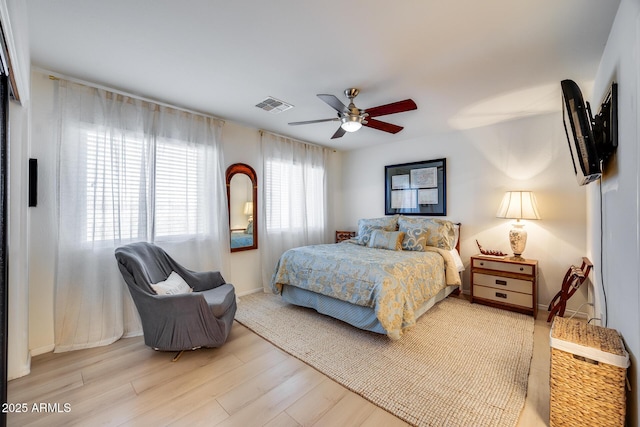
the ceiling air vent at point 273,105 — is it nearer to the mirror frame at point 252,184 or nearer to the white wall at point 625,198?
the mirror frame at point 252,184

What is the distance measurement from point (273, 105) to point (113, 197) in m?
1.95

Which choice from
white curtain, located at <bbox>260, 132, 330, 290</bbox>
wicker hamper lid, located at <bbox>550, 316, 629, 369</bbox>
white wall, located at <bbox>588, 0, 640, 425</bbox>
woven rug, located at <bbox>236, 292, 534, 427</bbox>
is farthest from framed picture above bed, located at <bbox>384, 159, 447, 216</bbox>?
wicker hamper lid, located at <bbox>550, 316, 629, 369</bbox>

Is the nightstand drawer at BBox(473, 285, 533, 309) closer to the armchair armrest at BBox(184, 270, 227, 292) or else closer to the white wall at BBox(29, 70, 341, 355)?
the armchair armrest at BBox(184, 270, 227, 292)

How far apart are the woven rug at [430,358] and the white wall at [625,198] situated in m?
0.67

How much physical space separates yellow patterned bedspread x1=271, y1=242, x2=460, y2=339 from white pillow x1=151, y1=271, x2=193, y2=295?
1115 mm

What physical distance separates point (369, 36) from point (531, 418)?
107 inches

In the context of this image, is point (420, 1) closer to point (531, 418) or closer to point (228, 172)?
point (531, 418)

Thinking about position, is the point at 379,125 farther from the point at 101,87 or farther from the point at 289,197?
the point at 101,87

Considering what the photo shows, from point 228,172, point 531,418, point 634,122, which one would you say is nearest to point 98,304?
point 228,172

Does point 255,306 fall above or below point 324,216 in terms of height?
below

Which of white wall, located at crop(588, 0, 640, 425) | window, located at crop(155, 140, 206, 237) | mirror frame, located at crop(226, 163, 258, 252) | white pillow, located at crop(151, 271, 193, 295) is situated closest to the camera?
white wall, located at crop(588, 0, 640, 425)

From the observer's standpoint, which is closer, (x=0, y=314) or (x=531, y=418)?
(x=0, y=314)

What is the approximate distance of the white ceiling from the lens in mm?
1616

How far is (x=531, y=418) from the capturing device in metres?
1.60
